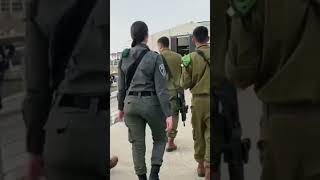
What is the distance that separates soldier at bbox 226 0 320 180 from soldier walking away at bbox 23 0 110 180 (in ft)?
1.16

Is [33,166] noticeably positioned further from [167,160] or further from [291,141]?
[167,160]

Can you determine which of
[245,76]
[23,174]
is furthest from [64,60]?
[245,76]

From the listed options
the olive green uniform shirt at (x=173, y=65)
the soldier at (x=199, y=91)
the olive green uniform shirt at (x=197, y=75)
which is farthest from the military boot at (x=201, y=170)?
the olive green uniform shirt at (x=173, y=65)

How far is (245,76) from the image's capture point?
4.11 feet

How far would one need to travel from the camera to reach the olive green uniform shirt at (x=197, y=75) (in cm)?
353

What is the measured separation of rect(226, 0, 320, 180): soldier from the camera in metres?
1.19

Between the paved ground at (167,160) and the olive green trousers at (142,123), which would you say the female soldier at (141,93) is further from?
the paved ground at (167,160)

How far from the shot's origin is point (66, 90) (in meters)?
1.30

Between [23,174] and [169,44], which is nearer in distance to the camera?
[23,174]

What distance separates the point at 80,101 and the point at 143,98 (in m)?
2.00

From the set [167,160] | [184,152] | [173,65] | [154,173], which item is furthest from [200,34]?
[184,152]

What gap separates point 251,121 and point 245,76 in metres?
0.14

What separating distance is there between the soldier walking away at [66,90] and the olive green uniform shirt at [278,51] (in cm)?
35

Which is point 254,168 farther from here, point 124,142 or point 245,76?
point 124,142
